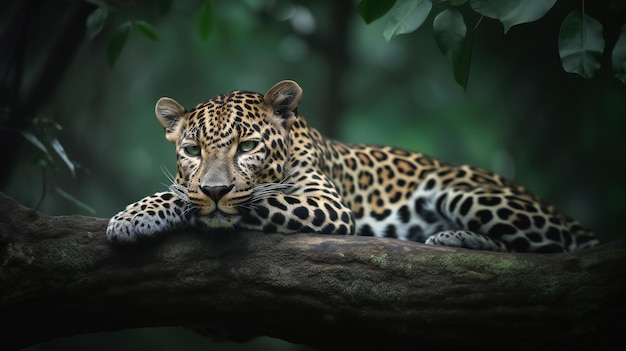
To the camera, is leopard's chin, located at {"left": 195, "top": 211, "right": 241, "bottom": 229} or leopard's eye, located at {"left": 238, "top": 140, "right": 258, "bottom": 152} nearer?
leopard's chin, located at {"left": 195, "top": 211, "right": 241, "bottom": 229}

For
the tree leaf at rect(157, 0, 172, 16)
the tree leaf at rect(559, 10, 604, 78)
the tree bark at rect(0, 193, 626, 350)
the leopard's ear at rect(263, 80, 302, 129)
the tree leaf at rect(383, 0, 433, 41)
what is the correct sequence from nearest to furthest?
the tree leaf at rect(559, 10, 604, 78) < the tree leaf at rect(383, 0, 433, 41) < the tree bark at rect(0, 193, 626, 350) < the tree leaf at rect(157, 0, 172, 16) < the leopard's ear at rect(263, 80, 302, 129)

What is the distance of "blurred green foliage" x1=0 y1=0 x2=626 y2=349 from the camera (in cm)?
956

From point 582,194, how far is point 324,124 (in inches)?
156

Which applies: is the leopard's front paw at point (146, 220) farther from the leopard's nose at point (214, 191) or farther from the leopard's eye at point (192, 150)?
the leopard's eye at point (192, 150)

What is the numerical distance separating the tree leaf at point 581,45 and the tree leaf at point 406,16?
72cm

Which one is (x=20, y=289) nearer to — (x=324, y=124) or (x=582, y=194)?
(x=324, y=124)

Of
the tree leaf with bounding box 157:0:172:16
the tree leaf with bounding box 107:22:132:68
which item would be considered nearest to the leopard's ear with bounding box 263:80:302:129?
the tree leaf with bounding box 157:0:172:16

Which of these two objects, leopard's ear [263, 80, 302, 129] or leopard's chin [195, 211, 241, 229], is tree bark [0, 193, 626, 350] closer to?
leopard's chin [195, 211, 241, 229]

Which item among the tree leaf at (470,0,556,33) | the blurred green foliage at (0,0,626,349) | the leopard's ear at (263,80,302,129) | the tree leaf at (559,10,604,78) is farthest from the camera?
the blurred green foliage at (0,0,626,349)

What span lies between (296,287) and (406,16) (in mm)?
1758

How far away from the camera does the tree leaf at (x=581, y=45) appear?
138 inches

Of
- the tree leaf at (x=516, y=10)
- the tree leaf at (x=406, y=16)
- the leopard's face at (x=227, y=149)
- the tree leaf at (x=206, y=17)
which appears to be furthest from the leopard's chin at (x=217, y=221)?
the tree leaf at (x=206, y=17)

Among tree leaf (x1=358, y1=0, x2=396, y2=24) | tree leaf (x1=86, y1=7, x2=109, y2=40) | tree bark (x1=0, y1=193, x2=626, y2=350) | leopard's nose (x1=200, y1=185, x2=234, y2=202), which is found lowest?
tree bark (x1=0, y1=193, x2=626, y2=350)

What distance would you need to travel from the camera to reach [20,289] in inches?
168
